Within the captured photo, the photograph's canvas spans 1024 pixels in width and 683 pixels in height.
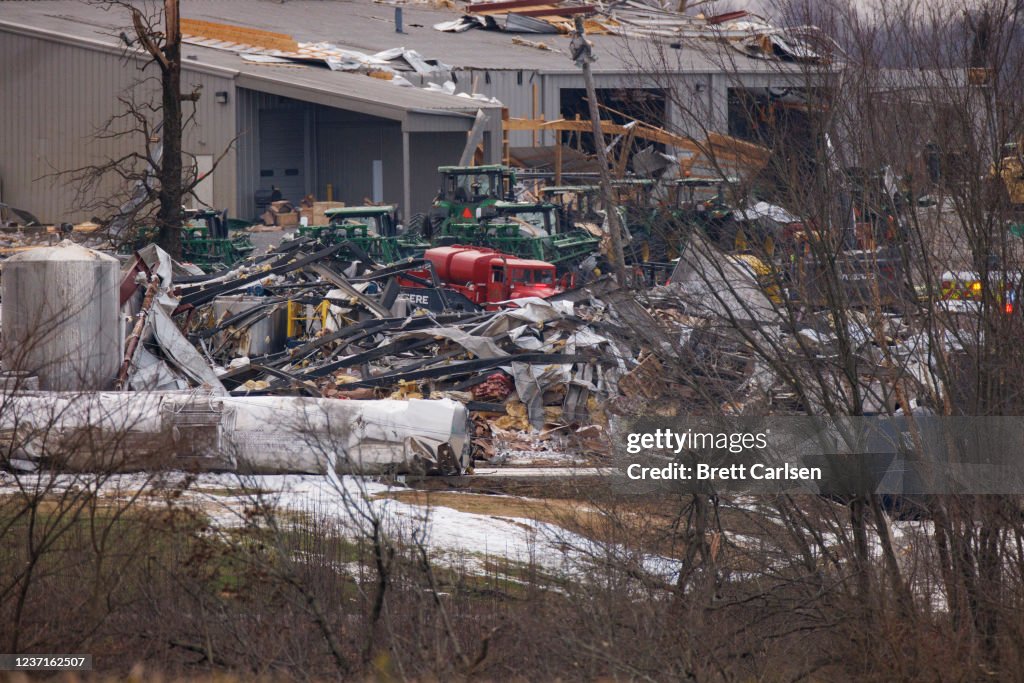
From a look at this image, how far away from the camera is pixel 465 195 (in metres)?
26.3

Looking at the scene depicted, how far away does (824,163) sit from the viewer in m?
9.83

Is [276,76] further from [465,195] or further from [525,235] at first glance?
[525,235]

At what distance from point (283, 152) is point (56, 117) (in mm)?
6880

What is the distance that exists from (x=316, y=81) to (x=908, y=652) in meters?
27.4

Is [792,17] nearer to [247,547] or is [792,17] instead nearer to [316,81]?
[247,547]

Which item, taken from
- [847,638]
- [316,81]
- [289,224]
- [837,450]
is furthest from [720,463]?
[316,81]

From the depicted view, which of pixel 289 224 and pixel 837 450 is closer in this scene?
pixel 837 450

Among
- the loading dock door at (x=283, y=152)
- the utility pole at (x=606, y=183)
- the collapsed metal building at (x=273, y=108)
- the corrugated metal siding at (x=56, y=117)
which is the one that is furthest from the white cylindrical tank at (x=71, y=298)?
the loading dock door at (x=283, y=152)

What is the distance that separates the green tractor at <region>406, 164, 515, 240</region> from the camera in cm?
2594

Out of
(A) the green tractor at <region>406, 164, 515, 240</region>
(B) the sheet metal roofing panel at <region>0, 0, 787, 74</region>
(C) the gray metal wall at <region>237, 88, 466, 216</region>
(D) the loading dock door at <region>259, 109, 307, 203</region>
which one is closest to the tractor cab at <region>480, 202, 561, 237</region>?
(A) the green tractor at <region>406, 164, 515, 240</region>

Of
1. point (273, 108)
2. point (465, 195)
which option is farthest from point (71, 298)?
point (273, 108)

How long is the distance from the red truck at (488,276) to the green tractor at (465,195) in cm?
411

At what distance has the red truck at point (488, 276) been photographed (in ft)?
69.0

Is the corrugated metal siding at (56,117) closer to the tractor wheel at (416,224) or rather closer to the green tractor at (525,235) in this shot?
the tractor wheel at (416,224)
